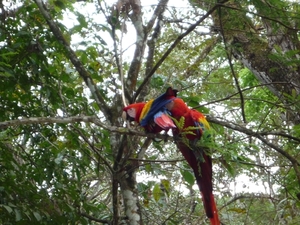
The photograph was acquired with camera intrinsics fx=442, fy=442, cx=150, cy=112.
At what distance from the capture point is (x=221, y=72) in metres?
6.34

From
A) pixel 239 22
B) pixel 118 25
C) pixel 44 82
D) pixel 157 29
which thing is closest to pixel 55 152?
pixel 44 82

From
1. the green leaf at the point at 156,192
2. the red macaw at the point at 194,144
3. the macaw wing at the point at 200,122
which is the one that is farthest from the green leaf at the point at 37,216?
the green leaf at the point at 156,192

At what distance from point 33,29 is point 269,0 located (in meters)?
1.55

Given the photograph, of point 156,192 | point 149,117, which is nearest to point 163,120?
point 149,117

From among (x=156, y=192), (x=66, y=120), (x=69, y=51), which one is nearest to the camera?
(x=66, y=120)

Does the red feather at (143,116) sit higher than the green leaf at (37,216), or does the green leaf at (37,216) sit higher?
the red feather at (143,116)

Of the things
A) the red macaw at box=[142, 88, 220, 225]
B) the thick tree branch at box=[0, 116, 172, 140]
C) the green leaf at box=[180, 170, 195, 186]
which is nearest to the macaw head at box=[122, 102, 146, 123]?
the red macaw at box=[142, 88, 220, 225]

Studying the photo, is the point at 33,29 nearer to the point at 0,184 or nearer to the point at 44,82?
the point at 44,82

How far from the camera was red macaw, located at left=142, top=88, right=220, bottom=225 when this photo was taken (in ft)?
7.64

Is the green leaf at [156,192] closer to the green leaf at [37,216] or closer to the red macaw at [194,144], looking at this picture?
the red macaw at [194,144]

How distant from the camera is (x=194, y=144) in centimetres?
227

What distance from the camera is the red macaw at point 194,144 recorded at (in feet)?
7.64

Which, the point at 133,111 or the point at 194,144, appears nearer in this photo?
the point at 194,144

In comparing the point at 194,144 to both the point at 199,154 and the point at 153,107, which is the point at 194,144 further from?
the point at 153,107
